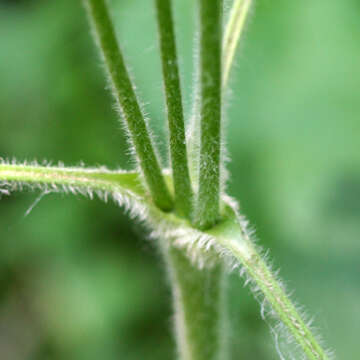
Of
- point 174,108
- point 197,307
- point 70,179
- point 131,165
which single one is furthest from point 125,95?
point 131,165

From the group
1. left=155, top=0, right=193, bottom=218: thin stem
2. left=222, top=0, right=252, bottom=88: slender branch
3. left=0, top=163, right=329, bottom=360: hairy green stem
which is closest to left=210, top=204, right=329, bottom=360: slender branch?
left=0, top=163, right=329, bottom=360: hairy green stem

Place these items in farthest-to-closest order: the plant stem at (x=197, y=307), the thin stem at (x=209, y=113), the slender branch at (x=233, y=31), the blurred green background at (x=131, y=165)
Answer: the blurred green background at (x=131, y=165) → the plant stem at (x=197, y=307) → the slender branch at (x=233, y=31) → the thin stem at (x=209, y=113)

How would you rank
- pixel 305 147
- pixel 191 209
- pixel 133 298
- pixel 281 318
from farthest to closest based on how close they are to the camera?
pixel 133 298, pixel 305 147, pixel 191 209, pixel 281 318

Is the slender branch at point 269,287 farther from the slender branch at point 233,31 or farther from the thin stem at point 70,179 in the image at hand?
the slender branch at point 233,31

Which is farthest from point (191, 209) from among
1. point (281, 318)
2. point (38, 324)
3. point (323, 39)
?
point (38, 324)

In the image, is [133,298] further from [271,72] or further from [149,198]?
[149,198]

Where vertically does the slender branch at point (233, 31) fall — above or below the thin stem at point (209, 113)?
above

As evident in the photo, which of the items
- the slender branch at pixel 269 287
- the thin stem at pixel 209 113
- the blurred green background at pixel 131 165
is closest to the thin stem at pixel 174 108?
the thin stem at pixel 209 113
